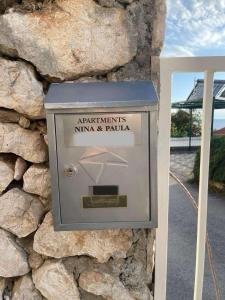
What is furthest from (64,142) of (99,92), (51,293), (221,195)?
(221,195)

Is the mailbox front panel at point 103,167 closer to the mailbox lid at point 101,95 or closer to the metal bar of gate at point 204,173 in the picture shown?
the mailbox lid at point 101,95

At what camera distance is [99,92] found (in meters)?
0.85

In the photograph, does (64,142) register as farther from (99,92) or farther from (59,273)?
(59,273)

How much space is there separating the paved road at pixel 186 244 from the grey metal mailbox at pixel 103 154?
150cm

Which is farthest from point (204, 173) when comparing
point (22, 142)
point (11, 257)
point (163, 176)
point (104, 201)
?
point (11, 257)

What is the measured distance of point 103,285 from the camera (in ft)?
3.49

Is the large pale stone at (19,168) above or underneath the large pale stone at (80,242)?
above

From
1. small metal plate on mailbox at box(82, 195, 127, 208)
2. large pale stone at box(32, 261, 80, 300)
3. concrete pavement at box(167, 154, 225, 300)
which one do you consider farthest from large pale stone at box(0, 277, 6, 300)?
concrete pavement at box(167, 154, 225, 300)

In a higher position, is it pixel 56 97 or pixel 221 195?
pixel 56 97

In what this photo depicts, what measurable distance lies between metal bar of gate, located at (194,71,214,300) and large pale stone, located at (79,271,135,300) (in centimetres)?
36

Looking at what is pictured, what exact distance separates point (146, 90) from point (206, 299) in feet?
6.98

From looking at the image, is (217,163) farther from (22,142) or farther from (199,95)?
(22,142)

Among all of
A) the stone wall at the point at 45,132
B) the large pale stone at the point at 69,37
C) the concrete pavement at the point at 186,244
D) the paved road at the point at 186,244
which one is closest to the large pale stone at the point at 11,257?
the stone wall at the point at 45,132

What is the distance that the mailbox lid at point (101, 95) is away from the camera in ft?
2.58
